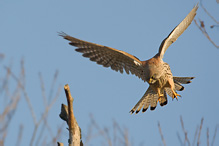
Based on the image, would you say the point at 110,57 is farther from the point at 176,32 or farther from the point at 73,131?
the point at 73,131

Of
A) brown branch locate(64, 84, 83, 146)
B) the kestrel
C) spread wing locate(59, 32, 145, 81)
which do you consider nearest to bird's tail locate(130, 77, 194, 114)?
the kestrel

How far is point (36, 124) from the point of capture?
4.03 metres

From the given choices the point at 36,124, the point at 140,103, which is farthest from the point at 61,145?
the point at 140,103

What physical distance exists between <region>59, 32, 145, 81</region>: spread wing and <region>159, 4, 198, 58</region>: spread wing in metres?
0.48

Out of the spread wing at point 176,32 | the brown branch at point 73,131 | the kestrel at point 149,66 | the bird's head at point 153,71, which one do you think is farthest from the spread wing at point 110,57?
the brown branch at point 73,131

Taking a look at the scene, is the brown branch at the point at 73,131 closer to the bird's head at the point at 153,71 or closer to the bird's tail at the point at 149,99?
the bird's head at the point at 153,71

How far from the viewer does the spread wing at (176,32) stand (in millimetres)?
6105

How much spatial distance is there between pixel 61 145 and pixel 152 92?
10.3 feet

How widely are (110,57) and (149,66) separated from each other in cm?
73

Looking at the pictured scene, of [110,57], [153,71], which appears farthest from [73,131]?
[110,57]

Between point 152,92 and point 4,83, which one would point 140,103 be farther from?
point 4,83

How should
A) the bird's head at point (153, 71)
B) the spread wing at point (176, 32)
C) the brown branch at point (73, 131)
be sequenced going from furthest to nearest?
the spread wing at point (176, 32) < the bird's head at point (153, 71) < the brown branch at point (73, 131)

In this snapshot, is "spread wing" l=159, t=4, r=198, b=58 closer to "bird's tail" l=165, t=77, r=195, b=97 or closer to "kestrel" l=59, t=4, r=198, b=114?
"kestrel" l=59, t=4, r=198, b=114

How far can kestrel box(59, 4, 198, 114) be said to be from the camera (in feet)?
18.8
